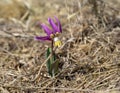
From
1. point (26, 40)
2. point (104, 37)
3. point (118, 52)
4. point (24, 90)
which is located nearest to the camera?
point (24, 90)

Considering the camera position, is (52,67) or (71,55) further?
(71,55)

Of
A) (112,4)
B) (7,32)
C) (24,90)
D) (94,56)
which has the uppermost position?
(112,4)

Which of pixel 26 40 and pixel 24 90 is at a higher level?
pixel 26 40

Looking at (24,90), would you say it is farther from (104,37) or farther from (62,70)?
(104,37)

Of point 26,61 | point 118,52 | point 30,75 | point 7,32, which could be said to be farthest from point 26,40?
point 118,52

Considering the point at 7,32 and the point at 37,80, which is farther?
the point at 7,32

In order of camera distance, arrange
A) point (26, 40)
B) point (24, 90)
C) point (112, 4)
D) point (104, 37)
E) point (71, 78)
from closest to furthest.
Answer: point (24, 90) < point (71, 78) < point (104, 37) < point (26, 40) < point (112, 4)

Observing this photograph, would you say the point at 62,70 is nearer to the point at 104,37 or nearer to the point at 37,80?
the point at 37,80
